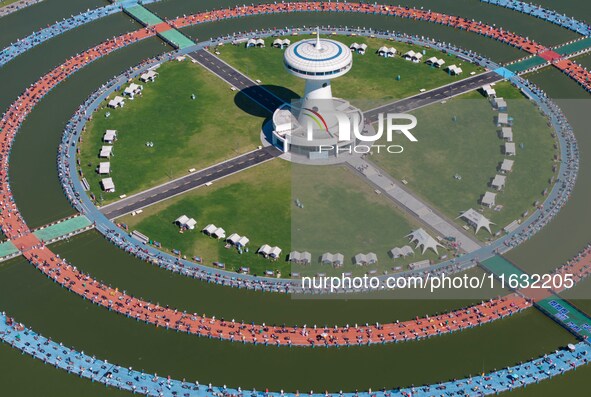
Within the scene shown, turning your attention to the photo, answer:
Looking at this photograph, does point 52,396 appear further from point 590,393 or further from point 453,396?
point 590,393

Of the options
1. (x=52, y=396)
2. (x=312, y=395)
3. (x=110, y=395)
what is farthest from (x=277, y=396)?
(x=52, y=396)

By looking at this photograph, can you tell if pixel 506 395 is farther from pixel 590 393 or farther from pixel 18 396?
pixel 18 396

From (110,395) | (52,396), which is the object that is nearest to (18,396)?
(52,396)

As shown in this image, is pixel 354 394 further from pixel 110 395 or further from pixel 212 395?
pixel 110 395

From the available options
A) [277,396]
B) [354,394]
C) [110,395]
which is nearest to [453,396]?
[354,394]

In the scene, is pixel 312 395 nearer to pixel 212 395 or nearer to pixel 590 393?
pixel 212 395

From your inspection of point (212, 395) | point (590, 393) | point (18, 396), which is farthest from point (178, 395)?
point (590, 393)
